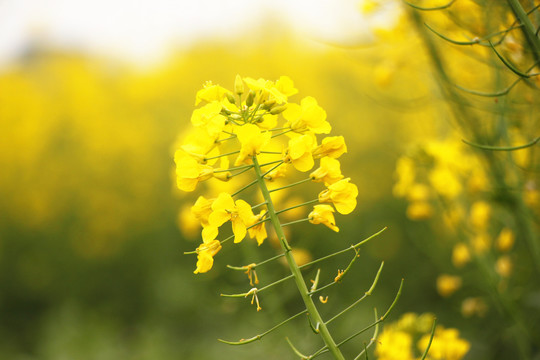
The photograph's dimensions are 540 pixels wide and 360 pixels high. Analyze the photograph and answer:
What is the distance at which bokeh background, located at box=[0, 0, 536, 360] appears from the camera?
4039 millimetres

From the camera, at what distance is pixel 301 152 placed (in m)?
1.21

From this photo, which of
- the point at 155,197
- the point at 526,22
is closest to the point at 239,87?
the point at 526,22

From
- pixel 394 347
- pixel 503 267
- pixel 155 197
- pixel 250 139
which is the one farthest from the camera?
pixel 155 197

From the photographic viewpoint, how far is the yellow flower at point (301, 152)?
120 centimetres

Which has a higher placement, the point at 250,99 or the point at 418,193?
the point at 250,99

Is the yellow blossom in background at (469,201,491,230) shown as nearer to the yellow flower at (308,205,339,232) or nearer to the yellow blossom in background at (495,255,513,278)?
the yellow blossom in background at (495,255,513,278)

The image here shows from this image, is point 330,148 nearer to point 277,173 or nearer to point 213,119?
point 277,173

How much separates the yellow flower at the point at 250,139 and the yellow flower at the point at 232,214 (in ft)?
0.34

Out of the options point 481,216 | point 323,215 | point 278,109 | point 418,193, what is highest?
point 278,109

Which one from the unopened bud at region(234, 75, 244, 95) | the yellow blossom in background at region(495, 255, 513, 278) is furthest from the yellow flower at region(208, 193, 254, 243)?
the yellow blossom in background at region(495, 255, 513, 278)

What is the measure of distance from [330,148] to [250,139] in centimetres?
22

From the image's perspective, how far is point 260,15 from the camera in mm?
8352

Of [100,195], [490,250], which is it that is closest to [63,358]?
[100,195]

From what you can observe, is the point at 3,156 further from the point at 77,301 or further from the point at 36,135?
the point at 77,301
